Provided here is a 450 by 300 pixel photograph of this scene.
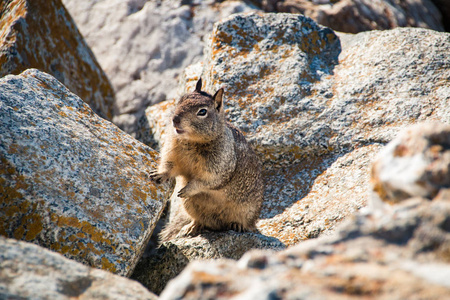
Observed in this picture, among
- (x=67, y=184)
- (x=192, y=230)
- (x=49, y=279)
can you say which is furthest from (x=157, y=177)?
(x=49, y=279)

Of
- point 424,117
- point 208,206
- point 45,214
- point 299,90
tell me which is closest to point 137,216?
point 45,214

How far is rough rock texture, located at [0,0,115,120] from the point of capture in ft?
25.8

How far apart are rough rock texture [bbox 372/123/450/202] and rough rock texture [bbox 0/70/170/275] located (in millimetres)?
3307

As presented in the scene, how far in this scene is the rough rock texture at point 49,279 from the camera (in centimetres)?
295

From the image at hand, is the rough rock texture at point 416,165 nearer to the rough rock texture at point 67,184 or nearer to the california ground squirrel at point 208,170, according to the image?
the rough rock texture at point 67,184

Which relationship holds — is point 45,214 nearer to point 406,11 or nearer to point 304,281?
point 304,281

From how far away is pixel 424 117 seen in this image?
6977 millimetres

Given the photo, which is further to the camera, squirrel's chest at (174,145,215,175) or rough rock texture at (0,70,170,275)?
squirrel's chest at (174,145,215,175)

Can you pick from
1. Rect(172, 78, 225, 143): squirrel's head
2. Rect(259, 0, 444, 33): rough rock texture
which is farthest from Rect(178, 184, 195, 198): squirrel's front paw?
Rect(259, 0, 444, 33): rough rock texture

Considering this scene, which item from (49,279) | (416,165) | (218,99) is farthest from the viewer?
(218,99)

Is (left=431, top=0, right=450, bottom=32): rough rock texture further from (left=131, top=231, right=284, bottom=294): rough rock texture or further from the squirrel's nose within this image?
the squirrel's nose

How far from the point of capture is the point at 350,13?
41.1 ft

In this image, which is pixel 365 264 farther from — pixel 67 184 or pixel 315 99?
pixel 315 99

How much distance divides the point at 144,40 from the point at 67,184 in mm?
7198
